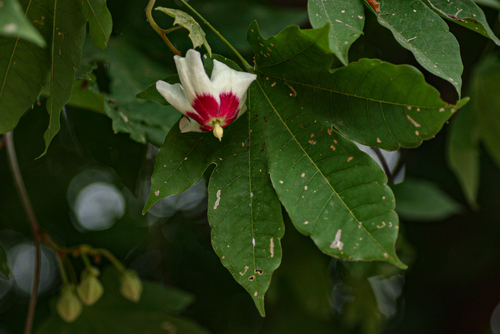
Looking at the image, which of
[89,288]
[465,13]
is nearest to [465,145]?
[465,13]

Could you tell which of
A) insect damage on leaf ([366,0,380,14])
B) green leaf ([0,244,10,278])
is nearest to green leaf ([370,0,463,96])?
insect damage on leaf ([366,0,380,14])

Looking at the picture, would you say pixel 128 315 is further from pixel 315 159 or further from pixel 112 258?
pixel 315 159

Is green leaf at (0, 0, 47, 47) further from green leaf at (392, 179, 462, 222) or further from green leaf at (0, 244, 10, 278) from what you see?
green leaf at (392, 179, 462, 222)

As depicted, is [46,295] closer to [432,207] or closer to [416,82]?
[432,207]

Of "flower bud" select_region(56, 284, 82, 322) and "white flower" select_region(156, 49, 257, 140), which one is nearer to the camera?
"white flower" select_region(156, 49, 257, 140)

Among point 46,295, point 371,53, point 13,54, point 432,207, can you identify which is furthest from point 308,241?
point 46,295

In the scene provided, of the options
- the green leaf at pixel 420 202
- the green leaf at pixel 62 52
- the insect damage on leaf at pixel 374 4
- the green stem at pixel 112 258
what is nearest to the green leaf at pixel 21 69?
the green leaf at pixel 62 52
